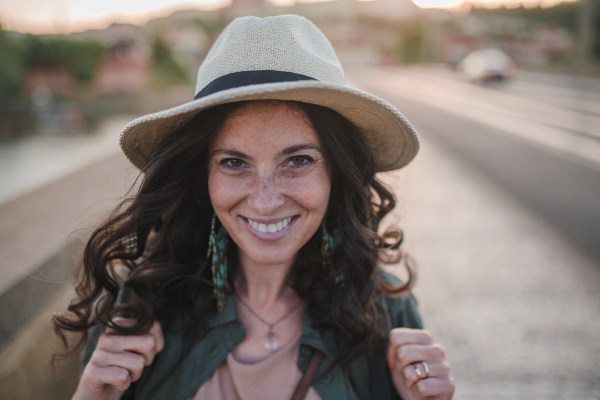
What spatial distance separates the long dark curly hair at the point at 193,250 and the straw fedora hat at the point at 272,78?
0.27 ft

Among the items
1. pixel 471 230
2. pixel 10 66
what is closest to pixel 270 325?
pixel 471 230

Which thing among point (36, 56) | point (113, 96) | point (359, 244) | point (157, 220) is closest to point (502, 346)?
point (359, 244)

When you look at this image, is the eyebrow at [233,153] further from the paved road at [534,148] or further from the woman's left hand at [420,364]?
the paved road at [534,148]

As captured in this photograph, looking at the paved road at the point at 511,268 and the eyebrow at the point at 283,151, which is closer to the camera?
the eyebrow at the point at 283,151

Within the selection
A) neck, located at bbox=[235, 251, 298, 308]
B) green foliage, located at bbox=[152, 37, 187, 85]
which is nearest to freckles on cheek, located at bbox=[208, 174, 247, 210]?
neck, located at bbox=[235, 251, 298, 308]

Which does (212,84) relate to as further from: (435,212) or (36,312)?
(435,212)

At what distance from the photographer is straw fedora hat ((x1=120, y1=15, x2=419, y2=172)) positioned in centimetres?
125

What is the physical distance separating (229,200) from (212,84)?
15.3 inches

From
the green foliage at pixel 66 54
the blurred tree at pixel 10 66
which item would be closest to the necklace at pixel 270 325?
the blurred tree at pixel 10 66

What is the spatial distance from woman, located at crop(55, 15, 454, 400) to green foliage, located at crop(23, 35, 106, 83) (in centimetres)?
2737

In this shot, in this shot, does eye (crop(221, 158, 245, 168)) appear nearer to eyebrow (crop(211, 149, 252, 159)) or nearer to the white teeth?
eyebrow (crop(211, 149, 252, 159))

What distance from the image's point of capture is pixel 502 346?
2.96 metres

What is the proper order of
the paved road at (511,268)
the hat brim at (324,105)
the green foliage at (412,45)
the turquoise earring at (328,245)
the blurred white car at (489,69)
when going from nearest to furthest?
1. the hat brim at (324,105)
2. the turquoise earring at (328,245)
3. the paved road at (511,268)
4. the blurred white car at (489,69)
5. the green foliage at (412,45)

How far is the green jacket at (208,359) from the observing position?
1529 mm
